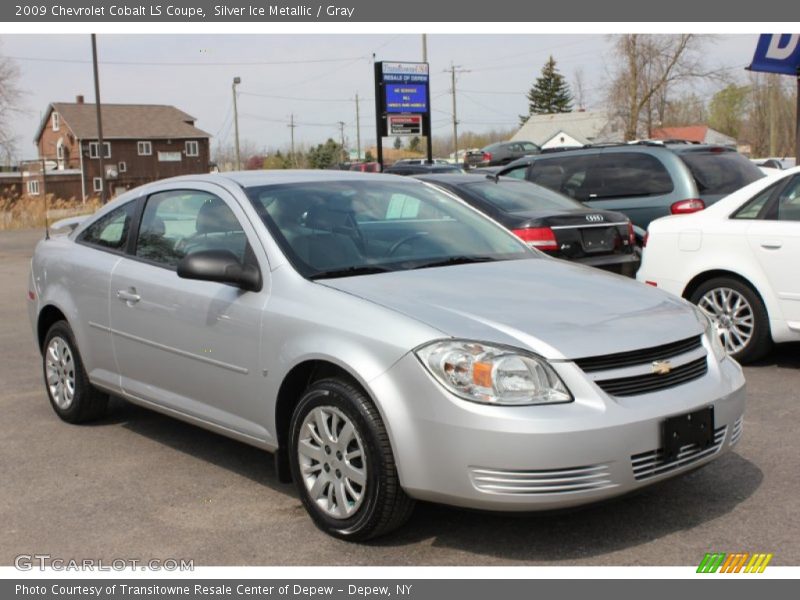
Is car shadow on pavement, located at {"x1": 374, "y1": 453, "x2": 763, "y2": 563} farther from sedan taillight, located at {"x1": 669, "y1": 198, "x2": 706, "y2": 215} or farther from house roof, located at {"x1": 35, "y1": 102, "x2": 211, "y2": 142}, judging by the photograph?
house roof, located at {"x1": 35, "y1": 102, "x2": 211, "y2": 142}

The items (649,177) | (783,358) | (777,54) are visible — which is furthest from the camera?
(777,54)

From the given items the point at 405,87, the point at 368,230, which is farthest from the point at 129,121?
the point at 368,230

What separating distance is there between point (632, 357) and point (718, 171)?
7958 mm

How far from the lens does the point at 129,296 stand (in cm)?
546

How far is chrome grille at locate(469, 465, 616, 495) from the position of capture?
3674 mm

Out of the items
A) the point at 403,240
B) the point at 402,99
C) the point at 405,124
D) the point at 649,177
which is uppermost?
the point at 402,99

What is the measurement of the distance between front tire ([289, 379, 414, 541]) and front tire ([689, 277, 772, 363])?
419cm

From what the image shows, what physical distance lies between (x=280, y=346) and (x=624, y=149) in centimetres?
796

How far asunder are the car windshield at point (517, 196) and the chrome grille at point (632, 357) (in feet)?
16.6

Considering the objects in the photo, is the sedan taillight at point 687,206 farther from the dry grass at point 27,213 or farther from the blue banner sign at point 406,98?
the dry grass at point 27,213

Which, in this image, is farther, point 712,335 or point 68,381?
point 68,381

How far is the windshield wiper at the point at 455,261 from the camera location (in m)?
4.79

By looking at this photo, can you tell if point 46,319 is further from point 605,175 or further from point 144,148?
point 144,148
